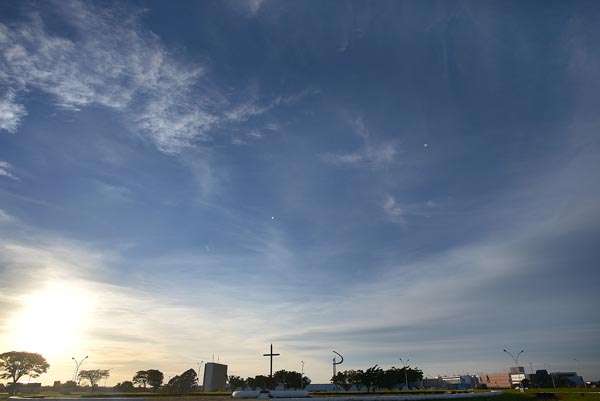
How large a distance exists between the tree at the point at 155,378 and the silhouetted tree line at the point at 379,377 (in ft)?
217

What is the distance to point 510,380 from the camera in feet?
627

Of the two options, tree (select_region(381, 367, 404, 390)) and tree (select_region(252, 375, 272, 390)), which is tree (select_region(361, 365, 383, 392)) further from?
tree (select_region(252, 375, 272, 390))

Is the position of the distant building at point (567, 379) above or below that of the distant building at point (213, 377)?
below

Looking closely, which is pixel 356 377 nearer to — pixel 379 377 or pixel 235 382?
pixel 379 377

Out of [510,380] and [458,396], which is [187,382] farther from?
[510,380]

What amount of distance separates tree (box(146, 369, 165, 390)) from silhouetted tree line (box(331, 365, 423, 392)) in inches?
2600

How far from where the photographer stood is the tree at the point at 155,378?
476 feet

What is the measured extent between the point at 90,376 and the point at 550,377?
668ft

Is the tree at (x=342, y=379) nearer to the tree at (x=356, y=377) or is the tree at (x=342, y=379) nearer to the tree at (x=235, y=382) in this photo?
the tree at (x=356, y=377)

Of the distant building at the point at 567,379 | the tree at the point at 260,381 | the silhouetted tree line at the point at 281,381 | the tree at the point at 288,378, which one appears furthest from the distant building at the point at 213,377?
the distant building at the point at 567,379

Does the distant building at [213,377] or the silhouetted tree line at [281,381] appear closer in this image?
the distant building at [213,377]

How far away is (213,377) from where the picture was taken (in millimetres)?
98625

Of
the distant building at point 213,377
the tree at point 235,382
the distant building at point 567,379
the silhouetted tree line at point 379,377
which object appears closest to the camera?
the distant building at point 213,377

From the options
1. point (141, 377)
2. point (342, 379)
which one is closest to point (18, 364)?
point (141, 377)
